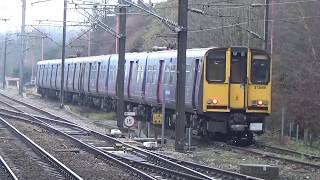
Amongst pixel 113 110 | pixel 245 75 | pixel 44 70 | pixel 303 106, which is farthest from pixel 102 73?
pixel 44 70

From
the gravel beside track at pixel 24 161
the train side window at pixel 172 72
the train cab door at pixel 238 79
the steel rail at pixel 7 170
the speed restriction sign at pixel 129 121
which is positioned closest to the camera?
the steel rail at pixel 7 170

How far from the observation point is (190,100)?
22344 mm

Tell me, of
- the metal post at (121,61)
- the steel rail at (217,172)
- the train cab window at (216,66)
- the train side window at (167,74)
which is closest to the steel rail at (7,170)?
the steel rail at (217,172)

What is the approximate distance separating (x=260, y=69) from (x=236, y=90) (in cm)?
112

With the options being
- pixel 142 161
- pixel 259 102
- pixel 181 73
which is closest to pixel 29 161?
pixel 142 161

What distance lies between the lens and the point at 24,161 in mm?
16703

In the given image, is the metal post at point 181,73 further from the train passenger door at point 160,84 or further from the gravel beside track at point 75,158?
the train passenger door at point 160,84

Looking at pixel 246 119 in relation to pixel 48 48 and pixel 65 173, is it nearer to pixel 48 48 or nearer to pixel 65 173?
pixel 65 173

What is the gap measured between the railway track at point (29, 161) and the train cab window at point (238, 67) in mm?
6826

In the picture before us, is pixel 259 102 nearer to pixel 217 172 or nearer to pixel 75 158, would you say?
pixel 75 158

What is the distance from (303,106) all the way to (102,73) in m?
14.7

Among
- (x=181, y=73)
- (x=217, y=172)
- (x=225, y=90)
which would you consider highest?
(x=181, y=73)

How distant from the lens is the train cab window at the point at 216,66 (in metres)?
21.3

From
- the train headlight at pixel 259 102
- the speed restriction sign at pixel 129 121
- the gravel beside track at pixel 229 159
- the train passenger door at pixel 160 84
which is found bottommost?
the gravel beside track at pixel 229 159
